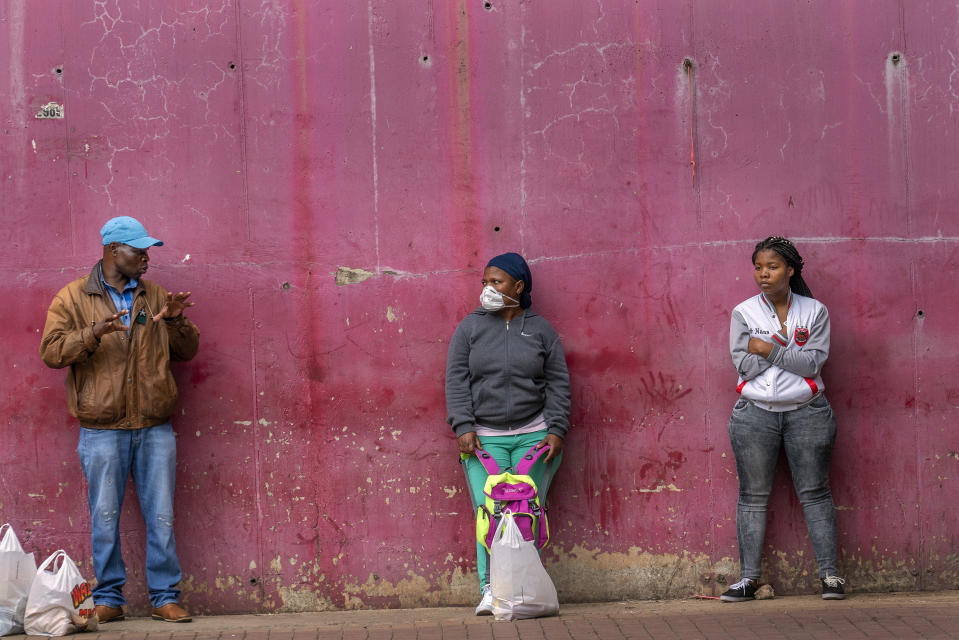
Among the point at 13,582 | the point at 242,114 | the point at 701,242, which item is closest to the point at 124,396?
the point at 13,582

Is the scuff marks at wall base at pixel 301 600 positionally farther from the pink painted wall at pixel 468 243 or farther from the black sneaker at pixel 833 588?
the black sneaker at pixel 833 588

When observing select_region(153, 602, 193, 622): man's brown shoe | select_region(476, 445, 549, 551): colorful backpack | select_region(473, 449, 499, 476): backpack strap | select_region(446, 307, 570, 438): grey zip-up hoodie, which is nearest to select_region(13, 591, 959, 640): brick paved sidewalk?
select_region(153, 602, 193, 622): man's brown shoe

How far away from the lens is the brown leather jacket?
590 cm

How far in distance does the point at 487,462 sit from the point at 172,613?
1927 millimetres

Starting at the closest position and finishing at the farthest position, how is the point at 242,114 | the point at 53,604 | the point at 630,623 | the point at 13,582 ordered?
the point at 53,604, the point at 13,582, the point at 630,623, the point at 242,114

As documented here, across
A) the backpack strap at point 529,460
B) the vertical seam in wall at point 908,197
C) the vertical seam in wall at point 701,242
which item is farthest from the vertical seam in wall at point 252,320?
the vertical seam in wall at point 908,197

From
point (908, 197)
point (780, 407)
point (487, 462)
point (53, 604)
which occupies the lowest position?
point (53, 604)

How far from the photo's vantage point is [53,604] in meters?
5.63

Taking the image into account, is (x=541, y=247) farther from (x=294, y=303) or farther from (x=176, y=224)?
(x=176, y=224)

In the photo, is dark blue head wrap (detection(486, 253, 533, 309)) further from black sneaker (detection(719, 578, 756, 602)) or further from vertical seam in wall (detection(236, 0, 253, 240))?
black sneaker (detection(719, 578, 756, 602))

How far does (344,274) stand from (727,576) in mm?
2852

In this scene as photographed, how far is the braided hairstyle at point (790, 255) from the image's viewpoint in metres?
6.12

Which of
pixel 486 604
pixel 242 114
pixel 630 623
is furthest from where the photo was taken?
pixel 242 114

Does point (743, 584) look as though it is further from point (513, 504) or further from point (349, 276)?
point (349, 276)
